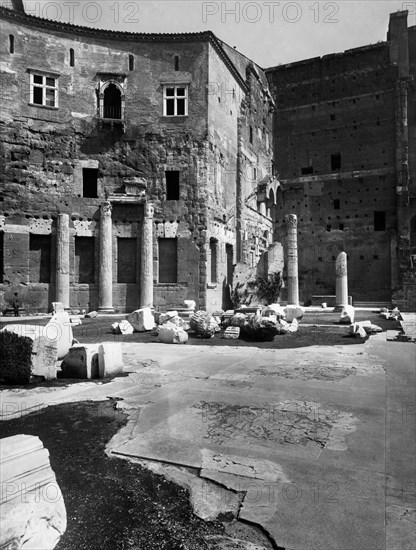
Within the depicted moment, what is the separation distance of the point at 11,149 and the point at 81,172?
305 cm

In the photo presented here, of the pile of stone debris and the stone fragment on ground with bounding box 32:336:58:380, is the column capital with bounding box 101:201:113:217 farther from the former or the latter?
the stone fragment on ground with bounding box 32:336:58:380

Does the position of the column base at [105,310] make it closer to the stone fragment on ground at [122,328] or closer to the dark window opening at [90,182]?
the dark window opening at [90,182]

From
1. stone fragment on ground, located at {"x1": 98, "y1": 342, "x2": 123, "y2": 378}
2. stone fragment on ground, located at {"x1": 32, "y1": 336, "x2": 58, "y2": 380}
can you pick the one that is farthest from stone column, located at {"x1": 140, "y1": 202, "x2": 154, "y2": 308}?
stone fragment on ground, located at {"x1": 32, "y1": 336, "x2": 58, "y2": 380}

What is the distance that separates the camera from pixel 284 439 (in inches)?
137

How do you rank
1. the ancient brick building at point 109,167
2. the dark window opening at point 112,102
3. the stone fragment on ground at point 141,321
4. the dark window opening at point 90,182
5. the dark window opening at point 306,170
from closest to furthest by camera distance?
the stone fragment on ground at point 141,321
the ancient brick building at point 109,167
the dark window opening at point 90,182
the dark window opening at point 112,102
the dark window opening at point 306,170

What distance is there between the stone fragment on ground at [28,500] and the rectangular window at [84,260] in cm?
1770

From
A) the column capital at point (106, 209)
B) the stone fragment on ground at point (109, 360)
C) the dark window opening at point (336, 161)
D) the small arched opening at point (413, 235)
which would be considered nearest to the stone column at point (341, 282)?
the small arched opening at point (413, 235)

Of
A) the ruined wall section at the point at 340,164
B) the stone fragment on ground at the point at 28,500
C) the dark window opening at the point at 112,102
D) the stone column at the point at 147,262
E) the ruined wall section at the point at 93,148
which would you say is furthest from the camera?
the ruined wall section at the point at 340,164

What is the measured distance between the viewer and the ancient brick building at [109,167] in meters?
18.4

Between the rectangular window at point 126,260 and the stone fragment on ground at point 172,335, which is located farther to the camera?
the rectangular window at point 126,260

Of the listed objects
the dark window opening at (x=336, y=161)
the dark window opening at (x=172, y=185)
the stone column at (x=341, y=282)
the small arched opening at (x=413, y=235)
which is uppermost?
the dark window opening at (x=336, y=161)

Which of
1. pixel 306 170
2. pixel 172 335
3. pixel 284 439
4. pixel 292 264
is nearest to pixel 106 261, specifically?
pixel 292 264

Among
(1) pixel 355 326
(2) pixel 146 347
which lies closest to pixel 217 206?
(1) pixel 355 326

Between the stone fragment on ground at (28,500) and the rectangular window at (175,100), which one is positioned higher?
the rectangular window at (175,100)
